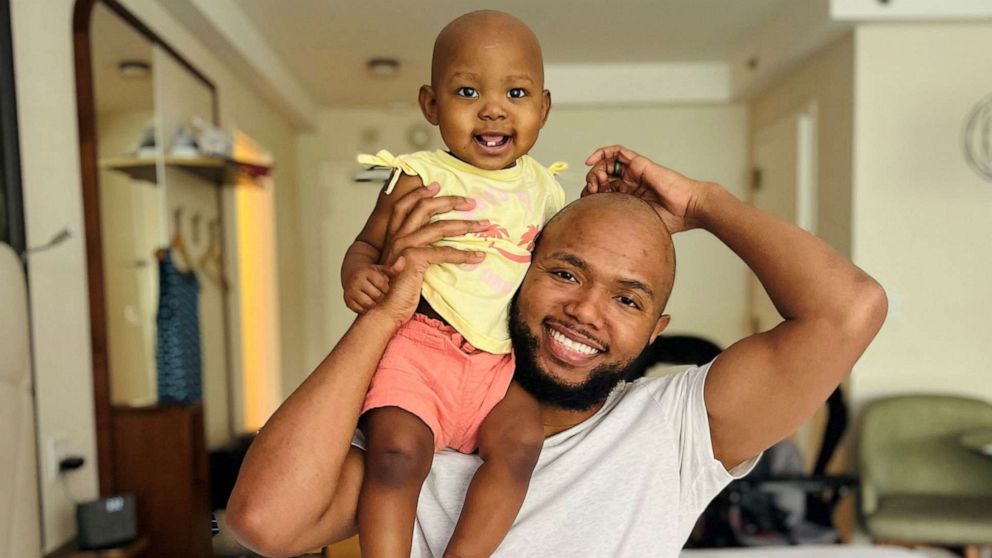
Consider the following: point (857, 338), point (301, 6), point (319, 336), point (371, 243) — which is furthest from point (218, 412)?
point (857, 338)

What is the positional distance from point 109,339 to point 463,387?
1438 mm

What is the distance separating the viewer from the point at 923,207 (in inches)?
102

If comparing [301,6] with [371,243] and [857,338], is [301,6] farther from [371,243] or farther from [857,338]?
[857,338]

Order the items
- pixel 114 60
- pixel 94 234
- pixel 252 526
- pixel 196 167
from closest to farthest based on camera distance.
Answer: pixel 252 526
pixel 94 234
pixel 114 60
pixel 196 167

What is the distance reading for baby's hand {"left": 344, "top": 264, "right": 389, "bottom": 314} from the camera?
0.67 meters

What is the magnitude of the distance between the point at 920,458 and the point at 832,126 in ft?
4.36

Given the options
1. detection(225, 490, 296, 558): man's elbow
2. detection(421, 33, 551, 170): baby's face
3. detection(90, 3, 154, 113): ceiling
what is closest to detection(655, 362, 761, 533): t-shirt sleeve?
detection(421, 33, 551, 170): baby's face

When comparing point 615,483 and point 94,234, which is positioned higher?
point 94,234

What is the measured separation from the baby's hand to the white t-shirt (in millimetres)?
200

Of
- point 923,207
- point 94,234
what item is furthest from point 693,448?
point 923,207

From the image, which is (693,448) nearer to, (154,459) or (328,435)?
(328,435)

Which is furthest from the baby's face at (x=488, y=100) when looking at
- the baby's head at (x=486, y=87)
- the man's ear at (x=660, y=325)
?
the man's ear at (x=660, y=325)

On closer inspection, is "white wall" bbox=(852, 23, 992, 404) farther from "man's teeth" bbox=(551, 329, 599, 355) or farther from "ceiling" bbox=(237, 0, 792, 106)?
"man's teeth" bbox=(551, 329, 599, 355)

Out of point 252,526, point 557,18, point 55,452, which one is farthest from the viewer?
point 557,18
